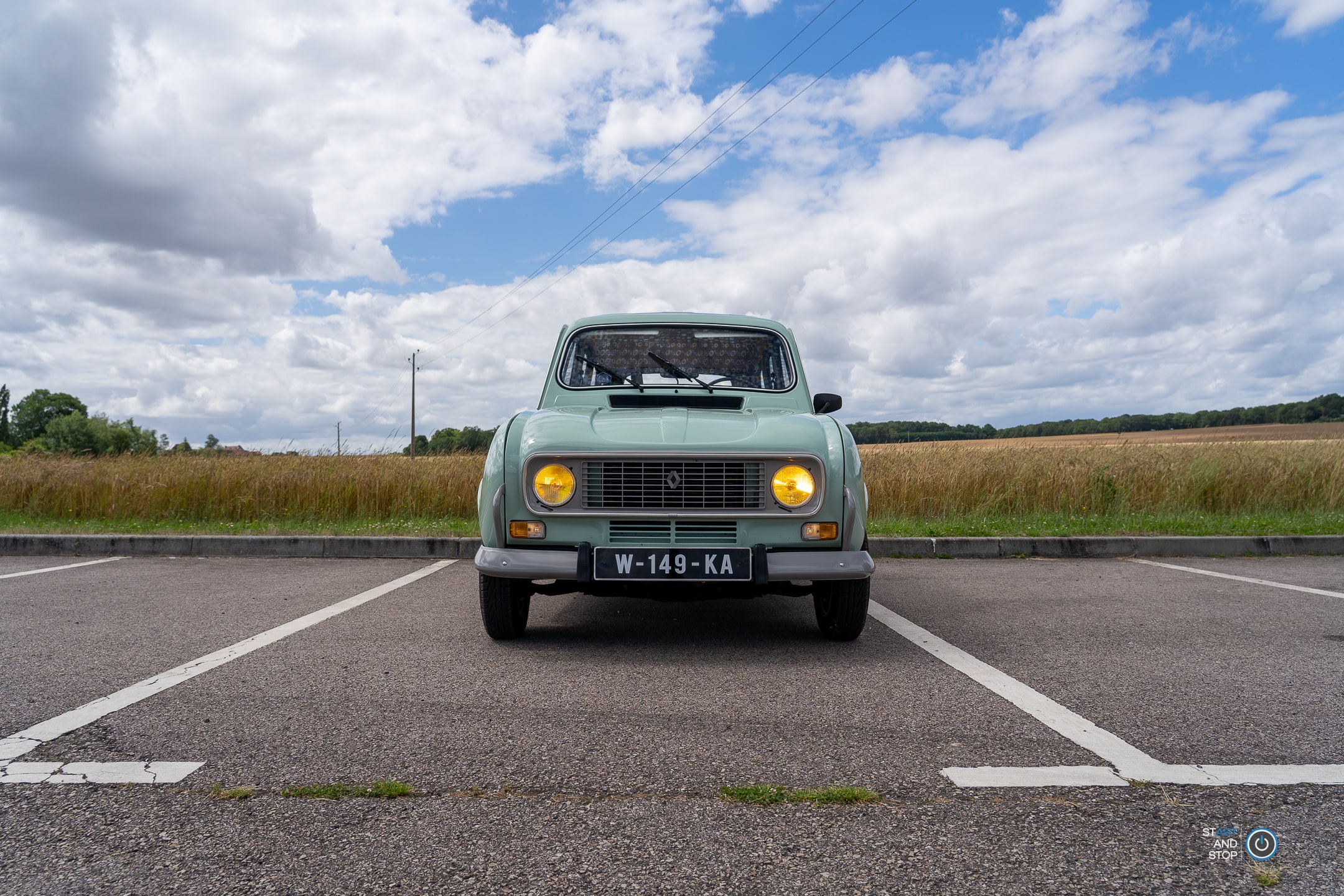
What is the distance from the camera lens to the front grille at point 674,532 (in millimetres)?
3762

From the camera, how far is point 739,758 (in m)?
2.48

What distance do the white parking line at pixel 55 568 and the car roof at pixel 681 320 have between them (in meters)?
4.84

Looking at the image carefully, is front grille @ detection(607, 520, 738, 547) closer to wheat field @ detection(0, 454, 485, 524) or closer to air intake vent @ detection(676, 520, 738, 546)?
air intake vent @ detection(676, 520, 738, 546)

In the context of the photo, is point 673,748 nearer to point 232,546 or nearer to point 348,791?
point 348,791

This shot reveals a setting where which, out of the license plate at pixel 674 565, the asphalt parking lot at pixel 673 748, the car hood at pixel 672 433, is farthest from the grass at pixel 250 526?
the license plate at pixel 674 565

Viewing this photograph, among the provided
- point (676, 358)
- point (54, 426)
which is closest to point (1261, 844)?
point (676, 358)

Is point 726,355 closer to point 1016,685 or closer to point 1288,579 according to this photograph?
point 1016,685

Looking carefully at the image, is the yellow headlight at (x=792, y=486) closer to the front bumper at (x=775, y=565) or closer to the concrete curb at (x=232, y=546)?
the front bumper at (x=775, y=565)

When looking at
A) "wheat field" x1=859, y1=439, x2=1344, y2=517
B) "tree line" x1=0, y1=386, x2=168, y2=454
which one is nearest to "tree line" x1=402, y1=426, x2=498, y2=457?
"wheat field" x1=859, y1=439, x2=1344, y2=517

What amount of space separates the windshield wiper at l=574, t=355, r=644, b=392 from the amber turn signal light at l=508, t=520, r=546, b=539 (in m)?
1.49

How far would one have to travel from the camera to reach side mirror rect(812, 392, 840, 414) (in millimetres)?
5102

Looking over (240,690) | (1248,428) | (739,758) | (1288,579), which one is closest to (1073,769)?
(739,758)

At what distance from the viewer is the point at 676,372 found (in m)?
5.07

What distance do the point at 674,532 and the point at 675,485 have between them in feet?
0.69
